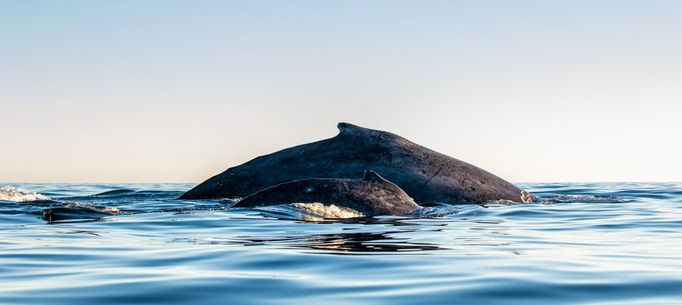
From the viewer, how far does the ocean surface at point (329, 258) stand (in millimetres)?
5695

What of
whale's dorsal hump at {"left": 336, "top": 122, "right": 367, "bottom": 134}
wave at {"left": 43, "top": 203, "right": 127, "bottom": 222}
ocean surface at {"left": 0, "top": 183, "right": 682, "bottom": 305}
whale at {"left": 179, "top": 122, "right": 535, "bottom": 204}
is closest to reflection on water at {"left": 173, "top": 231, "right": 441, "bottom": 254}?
ocean surface at {"left": 0, "top": 183, "right": 682, "bottom": 305}

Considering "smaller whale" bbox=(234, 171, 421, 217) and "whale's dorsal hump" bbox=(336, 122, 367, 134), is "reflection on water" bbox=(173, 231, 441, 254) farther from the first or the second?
"whale's dorsal hump" bbox=(336, 122, 367, 134)

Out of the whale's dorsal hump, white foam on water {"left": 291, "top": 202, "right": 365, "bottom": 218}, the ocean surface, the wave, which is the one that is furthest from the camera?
the whale's dorsal hump

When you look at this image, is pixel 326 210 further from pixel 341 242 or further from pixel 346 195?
pixel 341 242

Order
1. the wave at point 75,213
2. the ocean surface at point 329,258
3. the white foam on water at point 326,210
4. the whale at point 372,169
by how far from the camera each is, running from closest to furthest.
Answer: the ocean surface at point 329,258, the wave at point 75,213, the white foam on water at point 326,210, the whale at point 372,169

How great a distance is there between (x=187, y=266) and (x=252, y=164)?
9.56m

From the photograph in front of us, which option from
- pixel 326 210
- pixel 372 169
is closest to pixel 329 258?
pixel 326 210

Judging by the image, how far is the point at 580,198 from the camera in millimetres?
18250

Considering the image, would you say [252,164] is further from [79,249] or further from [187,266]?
[187,266]

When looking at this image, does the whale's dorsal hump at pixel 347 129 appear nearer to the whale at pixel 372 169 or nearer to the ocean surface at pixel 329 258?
the whale at pixel 372 169

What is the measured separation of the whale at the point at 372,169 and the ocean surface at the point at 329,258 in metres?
2.28

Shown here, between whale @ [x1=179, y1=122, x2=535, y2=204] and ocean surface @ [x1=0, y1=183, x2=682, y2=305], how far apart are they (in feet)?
7.49

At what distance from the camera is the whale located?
1562cm

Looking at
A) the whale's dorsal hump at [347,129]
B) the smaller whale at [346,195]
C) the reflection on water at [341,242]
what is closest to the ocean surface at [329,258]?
the reflection on water at [341,242]
